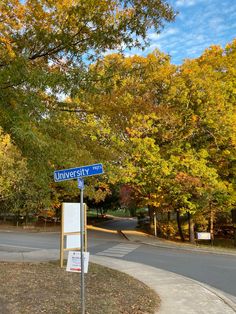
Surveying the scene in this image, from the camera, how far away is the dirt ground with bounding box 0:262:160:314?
6.95m

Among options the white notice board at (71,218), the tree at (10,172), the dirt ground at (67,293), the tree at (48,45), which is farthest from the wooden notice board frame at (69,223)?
the tree at (10,172)

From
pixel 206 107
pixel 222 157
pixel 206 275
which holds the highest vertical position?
pixel 206 107

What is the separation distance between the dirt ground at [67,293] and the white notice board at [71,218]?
1.31m

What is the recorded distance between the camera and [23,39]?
22.8 feet

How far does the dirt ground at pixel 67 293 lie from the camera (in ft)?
22.8

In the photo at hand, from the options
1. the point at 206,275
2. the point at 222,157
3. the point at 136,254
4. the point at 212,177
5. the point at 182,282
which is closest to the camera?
the point at 182,282

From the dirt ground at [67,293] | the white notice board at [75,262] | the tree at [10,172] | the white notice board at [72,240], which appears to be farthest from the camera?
the tree at [10,172]

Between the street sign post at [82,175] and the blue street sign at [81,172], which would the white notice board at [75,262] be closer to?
the street sign post at [82,175]

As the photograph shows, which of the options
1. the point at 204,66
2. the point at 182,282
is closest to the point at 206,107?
the point at 204,66

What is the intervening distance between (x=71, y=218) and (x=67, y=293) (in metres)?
3.99

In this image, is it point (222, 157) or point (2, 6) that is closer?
point (2, 6)

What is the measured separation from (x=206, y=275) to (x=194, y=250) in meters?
8.67

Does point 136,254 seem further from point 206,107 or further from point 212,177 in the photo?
point 206,107

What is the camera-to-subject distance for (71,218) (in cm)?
1180
